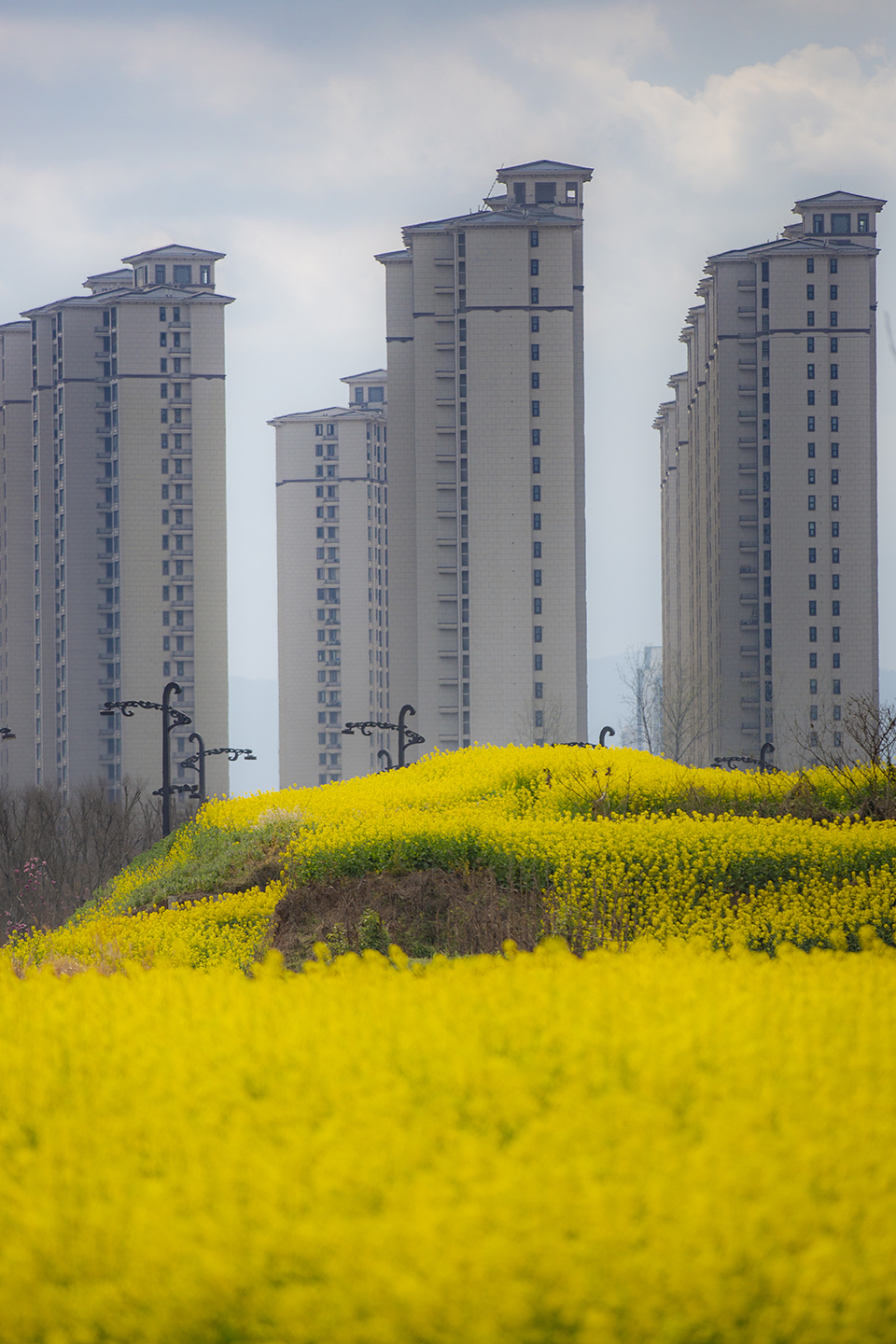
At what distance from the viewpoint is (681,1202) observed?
2.82 m

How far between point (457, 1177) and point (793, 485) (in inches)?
3115

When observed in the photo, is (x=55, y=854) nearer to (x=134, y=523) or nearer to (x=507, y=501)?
(x=507, y=501)

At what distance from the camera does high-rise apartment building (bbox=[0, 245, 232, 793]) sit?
267 ft

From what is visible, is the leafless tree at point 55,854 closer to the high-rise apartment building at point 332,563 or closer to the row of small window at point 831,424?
the row of small window at point 831,424

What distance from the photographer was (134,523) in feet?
268

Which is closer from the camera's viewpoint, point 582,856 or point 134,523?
point 582,856

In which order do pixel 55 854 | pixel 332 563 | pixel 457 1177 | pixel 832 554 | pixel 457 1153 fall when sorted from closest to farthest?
1. pixel 457 1177
2. pixel 457 1153
3. pixel 55 854
4. pixel 832 554
5. pixel 332 563

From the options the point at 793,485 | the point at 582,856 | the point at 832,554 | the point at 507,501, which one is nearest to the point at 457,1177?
the point at 582,856

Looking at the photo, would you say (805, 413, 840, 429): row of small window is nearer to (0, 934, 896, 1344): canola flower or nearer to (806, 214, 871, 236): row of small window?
(806, 214, 871, 236): row of small window

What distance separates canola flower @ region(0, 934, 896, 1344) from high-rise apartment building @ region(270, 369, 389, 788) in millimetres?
102571

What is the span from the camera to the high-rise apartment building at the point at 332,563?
→ 107312mm

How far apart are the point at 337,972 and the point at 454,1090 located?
1743 mm

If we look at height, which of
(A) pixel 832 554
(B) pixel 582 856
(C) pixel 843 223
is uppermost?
(C) pixel 843 223

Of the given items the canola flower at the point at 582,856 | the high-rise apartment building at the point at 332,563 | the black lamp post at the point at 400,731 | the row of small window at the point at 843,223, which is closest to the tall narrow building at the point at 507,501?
the row of small window at the point at 843,223
